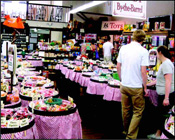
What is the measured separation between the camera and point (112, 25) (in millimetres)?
15125

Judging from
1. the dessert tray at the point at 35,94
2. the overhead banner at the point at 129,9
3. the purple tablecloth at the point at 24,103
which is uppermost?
the overhead banner at the point at 129,9

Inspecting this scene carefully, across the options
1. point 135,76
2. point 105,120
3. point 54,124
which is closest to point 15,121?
point 54,124

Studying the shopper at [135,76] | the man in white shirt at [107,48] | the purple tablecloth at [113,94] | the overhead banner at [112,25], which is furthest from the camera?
the overhead banner at [112,25]

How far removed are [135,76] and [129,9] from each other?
9.51ft

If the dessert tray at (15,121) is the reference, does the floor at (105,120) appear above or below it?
below

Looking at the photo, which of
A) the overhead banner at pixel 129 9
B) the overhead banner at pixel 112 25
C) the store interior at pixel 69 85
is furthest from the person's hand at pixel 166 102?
the overhead banner at pixel 112 25

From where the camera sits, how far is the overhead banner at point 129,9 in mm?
5726

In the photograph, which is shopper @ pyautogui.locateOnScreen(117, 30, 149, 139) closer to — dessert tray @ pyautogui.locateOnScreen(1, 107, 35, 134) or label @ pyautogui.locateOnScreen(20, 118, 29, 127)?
dessert tray @ pyautogui.locateOnScreen(1, 107, 35, 134)

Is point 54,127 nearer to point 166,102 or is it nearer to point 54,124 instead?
point 54,124

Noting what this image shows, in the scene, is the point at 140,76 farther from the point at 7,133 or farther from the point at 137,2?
the point at 137,2

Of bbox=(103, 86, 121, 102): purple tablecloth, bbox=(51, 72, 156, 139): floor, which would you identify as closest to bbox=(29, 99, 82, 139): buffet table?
bbox=(51, 72, 156, 139): floor

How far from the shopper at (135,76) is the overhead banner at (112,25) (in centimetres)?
1093

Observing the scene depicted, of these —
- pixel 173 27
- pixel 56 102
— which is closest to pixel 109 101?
pixel 56 102

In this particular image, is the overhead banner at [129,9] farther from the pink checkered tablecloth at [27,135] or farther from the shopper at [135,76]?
the pink checkered tablecloth at [27,135]
